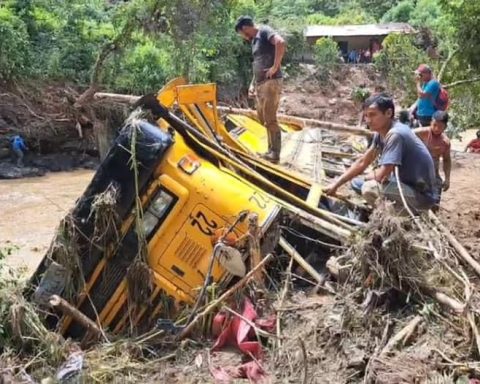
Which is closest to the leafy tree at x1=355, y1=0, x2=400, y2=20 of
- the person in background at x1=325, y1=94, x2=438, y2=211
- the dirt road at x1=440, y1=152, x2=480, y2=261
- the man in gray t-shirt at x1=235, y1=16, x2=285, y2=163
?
the dirt road at x1=440, y1=152, x2=480, y2=261

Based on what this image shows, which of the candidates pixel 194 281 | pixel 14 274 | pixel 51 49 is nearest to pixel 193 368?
pixel 194 281

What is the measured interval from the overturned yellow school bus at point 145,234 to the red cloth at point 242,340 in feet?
1.15

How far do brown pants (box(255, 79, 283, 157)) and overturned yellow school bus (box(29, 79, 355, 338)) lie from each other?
2.53 metres

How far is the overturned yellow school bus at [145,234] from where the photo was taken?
4918 mm

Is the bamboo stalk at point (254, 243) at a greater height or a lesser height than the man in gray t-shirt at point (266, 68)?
lesser

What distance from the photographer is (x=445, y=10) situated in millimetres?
12750

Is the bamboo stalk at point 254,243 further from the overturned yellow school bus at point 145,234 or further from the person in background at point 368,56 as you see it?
the person in background at point 368,56

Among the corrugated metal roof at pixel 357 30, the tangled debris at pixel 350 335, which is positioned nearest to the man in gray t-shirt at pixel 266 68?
the tangled debris at pixel 350 335

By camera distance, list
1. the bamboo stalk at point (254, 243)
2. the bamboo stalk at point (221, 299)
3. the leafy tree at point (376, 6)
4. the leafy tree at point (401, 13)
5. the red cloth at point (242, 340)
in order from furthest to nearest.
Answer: the leafy tree at point (376, 6), the leafy tree at point (401, 13), the bamboo stalk at point (254, 243), the bamboo stalk at point (221, 299), the red cloth at point (242, 340)

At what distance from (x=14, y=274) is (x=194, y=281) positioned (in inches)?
52.8

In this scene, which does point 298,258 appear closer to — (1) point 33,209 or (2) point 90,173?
(1) point 33,209

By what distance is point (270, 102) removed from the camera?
7.44 metres

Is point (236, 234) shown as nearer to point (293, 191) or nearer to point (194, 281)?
point (194, 281)

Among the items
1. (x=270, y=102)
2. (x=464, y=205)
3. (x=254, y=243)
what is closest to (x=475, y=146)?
(x=464, y=205)
